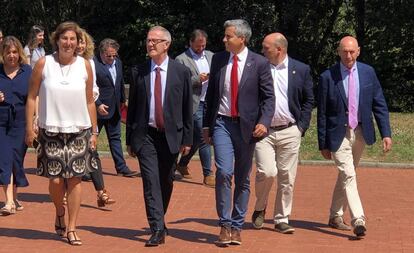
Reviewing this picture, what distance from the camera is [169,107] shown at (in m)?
8.45

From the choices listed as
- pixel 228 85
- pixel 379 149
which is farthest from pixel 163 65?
pixel 379 149

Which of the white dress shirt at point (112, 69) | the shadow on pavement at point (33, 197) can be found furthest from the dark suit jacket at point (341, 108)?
the white dress shirt at point (112, 69)

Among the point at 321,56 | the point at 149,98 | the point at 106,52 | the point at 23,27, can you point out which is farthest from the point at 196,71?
the point at 23,27

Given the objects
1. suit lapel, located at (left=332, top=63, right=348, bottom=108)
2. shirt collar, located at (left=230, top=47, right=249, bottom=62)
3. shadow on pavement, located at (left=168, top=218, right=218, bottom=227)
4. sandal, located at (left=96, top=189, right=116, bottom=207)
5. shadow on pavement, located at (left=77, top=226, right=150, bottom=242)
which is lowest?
shadow on pavement, located at (left=77, top=226, right=150, bottom=242)

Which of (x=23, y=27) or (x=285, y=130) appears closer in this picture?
(x=285, y=130)

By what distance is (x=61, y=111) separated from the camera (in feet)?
27.3

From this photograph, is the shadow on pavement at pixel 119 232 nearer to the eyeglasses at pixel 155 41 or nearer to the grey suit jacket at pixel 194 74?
the eyeglasses at pixel 155 41

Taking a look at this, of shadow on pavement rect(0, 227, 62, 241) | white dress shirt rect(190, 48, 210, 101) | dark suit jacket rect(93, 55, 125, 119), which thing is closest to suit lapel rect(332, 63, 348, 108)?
shadow on pavement rect(0, 227, 62, 241)

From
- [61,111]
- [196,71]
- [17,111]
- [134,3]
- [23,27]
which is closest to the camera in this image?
[61,111]

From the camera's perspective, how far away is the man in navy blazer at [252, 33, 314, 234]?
906 cm

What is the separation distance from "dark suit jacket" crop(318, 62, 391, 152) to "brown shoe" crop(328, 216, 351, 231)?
2.60ft

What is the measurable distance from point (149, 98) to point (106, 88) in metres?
4.05

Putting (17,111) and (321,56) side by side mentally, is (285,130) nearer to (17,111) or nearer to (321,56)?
(17,111)

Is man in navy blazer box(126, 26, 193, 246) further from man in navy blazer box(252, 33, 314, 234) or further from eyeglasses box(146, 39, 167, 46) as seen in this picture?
man in navy blazer box(252, 33, 314, 234)
